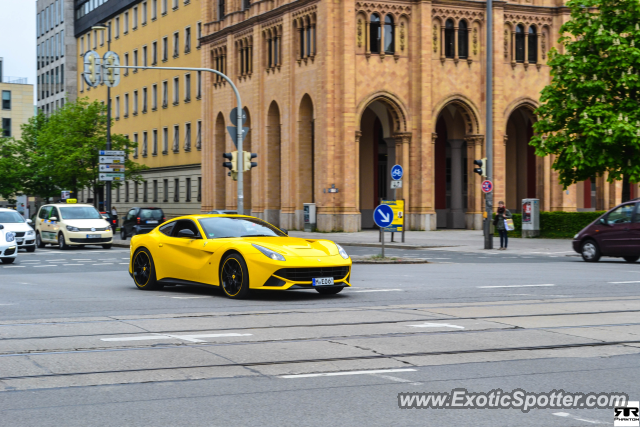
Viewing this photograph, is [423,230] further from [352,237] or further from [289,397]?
[289,397]

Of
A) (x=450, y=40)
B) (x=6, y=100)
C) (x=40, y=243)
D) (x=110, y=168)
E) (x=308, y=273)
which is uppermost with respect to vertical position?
(x=6, y=100)

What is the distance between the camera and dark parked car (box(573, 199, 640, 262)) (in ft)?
76.8

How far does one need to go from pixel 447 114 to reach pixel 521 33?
20.6 feet

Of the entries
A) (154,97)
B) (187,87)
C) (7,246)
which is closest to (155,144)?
(154,97)

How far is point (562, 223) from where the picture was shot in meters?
37.9

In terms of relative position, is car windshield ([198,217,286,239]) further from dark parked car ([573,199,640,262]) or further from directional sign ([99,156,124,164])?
directional sign ([99,156,124,164])

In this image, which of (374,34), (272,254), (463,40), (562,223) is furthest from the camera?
(463,40)

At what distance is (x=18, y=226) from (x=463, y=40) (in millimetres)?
28377

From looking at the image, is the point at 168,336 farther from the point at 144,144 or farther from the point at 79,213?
the point at 144,144

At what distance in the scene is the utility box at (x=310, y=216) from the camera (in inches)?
1863

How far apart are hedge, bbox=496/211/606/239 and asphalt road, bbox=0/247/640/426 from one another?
22.1 meters

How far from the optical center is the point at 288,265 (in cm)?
1298

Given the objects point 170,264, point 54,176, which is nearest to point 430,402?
point 170,264

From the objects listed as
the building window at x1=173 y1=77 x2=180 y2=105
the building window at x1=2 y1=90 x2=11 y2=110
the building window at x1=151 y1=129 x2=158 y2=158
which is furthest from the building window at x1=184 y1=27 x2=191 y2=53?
the building window at x1=2 y1=90 x2=11 y2=110
